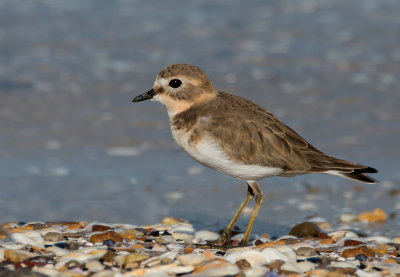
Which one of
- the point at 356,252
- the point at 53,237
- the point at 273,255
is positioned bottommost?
the point at 273,255

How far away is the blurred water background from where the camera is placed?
8328mm

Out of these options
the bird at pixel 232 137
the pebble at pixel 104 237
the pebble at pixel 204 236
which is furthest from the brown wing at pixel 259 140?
the pebble at pixel 104 237

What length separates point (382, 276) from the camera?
5.09 meters

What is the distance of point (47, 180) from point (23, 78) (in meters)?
4.58

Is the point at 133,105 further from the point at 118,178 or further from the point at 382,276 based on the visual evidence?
the point at 382,276

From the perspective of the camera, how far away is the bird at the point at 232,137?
238 inches

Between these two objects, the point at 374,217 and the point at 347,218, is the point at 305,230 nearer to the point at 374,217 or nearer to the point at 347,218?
the point at 347,218

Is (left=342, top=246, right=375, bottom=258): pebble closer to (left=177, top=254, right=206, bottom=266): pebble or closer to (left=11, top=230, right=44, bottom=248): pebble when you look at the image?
(left=177, top=254, right=206, bottom=266): pebble

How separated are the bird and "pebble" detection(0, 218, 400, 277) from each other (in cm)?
63

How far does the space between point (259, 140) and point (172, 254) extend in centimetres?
146

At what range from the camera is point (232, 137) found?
6.09 metres

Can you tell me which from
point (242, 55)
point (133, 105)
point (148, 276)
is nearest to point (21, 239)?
point (148, 276)

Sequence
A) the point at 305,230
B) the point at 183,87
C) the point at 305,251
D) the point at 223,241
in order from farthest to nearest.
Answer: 1. the point at 305,230
2. the point at 223,241
3. the point at 183,87
4. the point at 305,251

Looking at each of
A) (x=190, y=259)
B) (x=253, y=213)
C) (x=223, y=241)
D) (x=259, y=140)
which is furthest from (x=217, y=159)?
(x=190, y=259)
